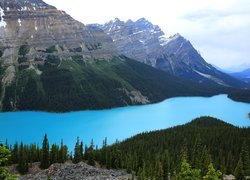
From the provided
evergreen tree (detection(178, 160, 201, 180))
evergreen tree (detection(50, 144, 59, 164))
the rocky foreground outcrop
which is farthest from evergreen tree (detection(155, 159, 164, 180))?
evergreen tree (detection(178, 160, 201, 180))

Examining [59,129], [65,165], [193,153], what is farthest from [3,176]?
[59,129]

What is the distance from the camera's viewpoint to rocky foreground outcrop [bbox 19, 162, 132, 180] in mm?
70688

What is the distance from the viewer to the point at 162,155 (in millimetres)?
96250

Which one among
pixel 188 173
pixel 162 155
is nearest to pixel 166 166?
pixel 162 155

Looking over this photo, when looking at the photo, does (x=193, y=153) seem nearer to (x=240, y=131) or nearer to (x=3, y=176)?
(x=240, y=131)

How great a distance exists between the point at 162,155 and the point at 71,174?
99.5ft

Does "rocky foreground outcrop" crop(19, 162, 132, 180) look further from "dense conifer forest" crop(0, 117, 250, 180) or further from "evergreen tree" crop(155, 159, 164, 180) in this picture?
"evergreen tree" crop(155, 159, 164, 180)

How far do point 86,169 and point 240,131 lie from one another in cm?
7107

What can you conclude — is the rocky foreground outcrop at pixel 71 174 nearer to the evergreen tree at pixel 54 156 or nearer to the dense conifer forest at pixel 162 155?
the dense conifer forest at pixel 162 155

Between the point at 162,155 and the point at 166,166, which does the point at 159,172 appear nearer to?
the point at 166,166

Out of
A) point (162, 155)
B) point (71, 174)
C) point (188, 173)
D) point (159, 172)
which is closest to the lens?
point (188, 173)

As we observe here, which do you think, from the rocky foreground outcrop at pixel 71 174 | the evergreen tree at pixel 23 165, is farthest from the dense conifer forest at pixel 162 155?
the rocky foreground outcrop at pixel 71 174

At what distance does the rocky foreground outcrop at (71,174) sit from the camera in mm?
70688

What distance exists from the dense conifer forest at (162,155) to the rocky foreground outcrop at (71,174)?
382 centimetres
